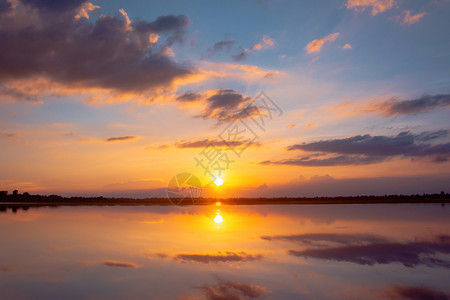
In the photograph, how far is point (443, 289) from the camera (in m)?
10.9

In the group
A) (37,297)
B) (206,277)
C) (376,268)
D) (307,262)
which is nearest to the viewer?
(37,297)

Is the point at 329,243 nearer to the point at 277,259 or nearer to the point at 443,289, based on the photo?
the point at 277,259

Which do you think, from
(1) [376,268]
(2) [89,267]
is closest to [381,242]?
(1) [376,268]

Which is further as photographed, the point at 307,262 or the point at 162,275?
the point at 307,262

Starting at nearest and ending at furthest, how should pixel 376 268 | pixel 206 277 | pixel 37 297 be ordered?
pixel 37 297
pixel 206 277
pixel 376 268

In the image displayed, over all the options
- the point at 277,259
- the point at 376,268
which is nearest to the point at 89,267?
the point at 277,259

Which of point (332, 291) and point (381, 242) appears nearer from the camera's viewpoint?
point (332, 291)

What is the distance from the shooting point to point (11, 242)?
2041 cm

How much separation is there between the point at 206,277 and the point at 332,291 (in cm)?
438

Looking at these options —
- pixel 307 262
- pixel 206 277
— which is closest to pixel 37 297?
pixel 206 277

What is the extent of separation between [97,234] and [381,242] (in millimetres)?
18580

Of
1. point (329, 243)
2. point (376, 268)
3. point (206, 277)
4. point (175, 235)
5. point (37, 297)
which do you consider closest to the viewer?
point (37, 297)

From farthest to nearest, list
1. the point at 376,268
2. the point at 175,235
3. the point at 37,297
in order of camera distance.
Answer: the point at 175,235 → the point at 376,268 → the point at 37,297

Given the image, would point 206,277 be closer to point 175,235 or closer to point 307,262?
point 307,262
